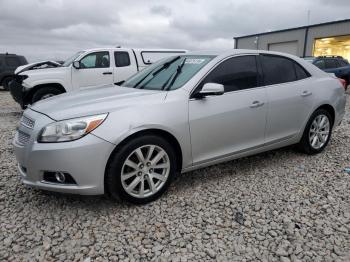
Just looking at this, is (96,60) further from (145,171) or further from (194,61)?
(145,171)

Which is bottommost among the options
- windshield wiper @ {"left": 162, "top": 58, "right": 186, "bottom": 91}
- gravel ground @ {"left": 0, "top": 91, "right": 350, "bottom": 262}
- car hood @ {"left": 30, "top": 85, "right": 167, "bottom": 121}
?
gravel ground @ {"left": 0, "top": 91, "right": 350, "bottom": 262}

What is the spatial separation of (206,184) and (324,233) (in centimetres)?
135

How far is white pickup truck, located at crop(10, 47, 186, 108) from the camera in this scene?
7.68 metres

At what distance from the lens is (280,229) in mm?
2779

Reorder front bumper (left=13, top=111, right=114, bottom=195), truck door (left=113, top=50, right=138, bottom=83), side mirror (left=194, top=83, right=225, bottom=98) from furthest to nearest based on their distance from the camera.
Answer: truck door (left=113, top=50, right=138, bottom=83)
side mirror (left=194, top=83, right=225, bottom=98)
front bumper (left=13, top=111, right=114, bottom=195)

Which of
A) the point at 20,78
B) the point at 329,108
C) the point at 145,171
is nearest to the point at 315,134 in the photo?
the point at 329,108

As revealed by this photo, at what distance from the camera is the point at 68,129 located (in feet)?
9.12

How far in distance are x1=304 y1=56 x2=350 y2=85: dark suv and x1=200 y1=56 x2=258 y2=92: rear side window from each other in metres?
10.7

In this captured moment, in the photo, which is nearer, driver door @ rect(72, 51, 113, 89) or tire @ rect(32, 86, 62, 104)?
tire @ rect(32, 86, 62, 104)

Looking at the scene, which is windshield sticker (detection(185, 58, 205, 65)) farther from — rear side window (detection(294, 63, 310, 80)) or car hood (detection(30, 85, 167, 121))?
rear side window (detection(294, 63, 310, 80))

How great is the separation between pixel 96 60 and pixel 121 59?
0.69m

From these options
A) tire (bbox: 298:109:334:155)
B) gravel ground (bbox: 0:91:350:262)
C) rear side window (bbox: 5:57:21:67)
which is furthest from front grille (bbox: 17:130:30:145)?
rear side window (bbox: 5:57:21:67)

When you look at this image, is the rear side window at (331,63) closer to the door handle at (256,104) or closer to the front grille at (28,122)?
the door handle at (256,104)

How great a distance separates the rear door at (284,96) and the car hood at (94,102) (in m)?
1.45
